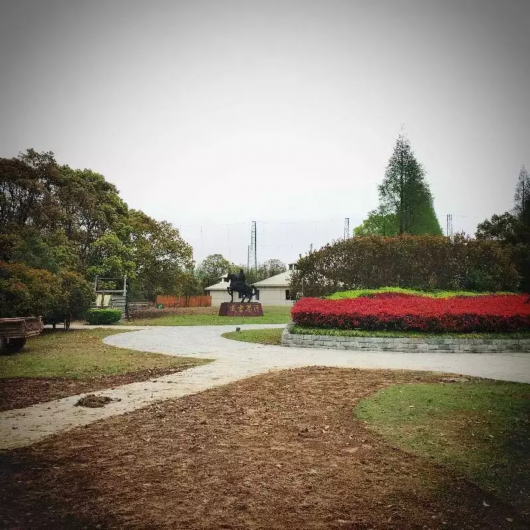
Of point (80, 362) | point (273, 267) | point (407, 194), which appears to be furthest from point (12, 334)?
point (273, 267)

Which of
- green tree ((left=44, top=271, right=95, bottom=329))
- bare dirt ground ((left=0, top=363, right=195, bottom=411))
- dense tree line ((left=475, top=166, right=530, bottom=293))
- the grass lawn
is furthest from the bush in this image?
dense tree line ((left=475, top=166, right=530, bottom=293))

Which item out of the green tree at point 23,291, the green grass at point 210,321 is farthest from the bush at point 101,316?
the green tree at point 23,291

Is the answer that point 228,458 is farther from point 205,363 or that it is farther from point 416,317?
point 416,317

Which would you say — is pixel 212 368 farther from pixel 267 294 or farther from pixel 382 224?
pixel 267 294

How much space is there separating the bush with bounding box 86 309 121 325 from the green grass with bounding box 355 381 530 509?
18.4m

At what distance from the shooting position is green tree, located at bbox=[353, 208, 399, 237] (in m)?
38.4

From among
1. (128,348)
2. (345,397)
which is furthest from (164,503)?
(128,348)

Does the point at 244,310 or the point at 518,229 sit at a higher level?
the point at 518,229

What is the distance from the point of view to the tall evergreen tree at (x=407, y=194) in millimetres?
36656

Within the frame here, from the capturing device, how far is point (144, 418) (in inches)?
195

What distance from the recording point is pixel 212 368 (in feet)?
27.3

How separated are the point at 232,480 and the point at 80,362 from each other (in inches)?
271

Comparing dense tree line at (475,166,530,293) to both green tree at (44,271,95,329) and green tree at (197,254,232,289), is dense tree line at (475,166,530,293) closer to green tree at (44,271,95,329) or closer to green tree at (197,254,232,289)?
green tree at (44,271,95,329)

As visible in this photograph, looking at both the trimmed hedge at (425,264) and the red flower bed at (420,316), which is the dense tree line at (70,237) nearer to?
the red flower bed at (420,316)
